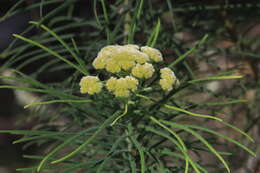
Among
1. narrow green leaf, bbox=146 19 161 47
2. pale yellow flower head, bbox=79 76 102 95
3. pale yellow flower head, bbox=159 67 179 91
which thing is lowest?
pale yellow flower head, bbox=159 67 179 91

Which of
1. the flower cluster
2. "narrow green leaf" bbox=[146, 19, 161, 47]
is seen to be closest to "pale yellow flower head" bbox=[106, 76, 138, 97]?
the flower cluster

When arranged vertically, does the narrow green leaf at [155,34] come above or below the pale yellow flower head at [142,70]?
above

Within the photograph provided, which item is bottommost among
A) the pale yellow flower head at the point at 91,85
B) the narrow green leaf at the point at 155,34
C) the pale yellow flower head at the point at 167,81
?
the pale yellow flower head at the point at 167,81

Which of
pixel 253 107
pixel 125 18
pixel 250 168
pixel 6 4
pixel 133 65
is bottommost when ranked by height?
pixel 250 168

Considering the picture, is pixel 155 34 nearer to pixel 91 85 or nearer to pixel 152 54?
pixel 152 54

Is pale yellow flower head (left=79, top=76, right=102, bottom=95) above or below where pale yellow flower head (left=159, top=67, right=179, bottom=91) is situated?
above

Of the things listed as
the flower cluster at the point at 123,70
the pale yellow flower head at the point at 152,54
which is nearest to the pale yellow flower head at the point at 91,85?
the flower cluster at the point at 123,70

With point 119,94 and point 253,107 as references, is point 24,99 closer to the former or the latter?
point 253,107

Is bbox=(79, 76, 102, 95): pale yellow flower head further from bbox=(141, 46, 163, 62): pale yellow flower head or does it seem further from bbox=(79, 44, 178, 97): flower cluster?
bbox=(141, 46, 163, 62): pale yellow flower head

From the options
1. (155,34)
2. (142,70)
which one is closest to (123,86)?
(142,70)

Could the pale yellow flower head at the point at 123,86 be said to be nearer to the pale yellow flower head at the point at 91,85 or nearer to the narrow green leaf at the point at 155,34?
the pale yellow flower head at the point at 91,85

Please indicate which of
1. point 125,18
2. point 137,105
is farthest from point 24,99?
point 137,105
